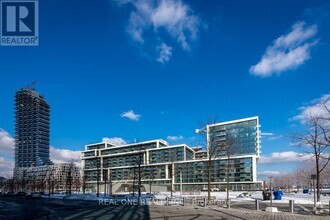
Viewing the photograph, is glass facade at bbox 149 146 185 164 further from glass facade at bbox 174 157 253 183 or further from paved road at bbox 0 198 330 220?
paved road at bbox 0 198 330 220

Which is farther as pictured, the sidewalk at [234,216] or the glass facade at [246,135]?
the glass facade at [246,135]

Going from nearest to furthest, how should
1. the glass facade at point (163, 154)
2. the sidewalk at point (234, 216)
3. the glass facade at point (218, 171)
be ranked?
the sidewalk at point (234, 216) → the glass facade at point (218, 171) → the glass facade at point (163, 154)

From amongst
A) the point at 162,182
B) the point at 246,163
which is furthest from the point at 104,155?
the point at 246,163

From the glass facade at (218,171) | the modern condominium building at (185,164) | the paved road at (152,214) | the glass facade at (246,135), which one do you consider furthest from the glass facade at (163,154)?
the paved road at (152,214)

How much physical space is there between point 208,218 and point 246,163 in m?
111

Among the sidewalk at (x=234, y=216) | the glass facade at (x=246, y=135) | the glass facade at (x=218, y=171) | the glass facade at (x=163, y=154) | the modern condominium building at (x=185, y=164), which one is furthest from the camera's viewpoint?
the glass facade at (x=163, y=154)

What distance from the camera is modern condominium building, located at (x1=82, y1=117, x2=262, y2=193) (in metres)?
125

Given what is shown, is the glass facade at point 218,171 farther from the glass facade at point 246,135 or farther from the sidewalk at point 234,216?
the sidewalk at point 234,216

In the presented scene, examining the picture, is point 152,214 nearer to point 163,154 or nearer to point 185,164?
point 185,164

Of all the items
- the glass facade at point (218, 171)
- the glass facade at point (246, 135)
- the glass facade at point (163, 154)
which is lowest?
the glass facade at point (218, 171)

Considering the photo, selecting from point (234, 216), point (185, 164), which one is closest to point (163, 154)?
point (185, 164)

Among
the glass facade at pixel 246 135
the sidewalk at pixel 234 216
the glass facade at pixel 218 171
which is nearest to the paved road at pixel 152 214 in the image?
the sidewalk at pixel 234 216

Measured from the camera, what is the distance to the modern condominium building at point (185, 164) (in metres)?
125

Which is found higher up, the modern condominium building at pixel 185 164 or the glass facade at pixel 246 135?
the glass facade at pixel 246 135
